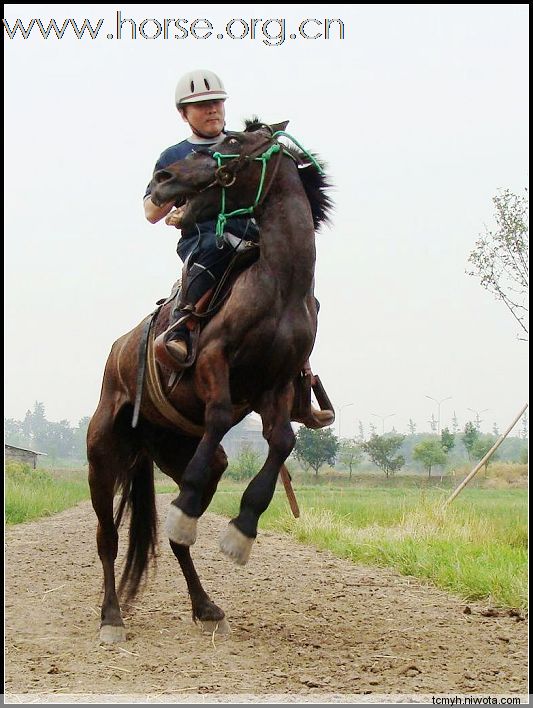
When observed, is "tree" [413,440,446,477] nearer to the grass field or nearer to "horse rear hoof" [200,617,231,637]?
the grass field

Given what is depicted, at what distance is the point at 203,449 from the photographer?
5082 millimetres

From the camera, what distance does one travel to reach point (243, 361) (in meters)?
5.21

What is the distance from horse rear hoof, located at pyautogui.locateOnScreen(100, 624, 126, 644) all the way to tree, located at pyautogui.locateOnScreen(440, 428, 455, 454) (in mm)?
20173

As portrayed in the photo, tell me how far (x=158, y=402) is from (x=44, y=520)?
10.1 metres

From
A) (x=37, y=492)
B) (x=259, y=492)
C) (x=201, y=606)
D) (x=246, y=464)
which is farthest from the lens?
(x=246, y=464)

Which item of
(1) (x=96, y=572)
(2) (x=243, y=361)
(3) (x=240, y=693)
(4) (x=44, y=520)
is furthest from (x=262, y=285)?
(4) (x=44, y=520)

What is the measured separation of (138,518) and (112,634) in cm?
107

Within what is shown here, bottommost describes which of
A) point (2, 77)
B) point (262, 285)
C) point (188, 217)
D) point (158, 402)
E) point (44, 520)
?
point (44, 520)

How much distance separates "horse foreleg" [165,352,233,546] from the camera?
16.1 feet

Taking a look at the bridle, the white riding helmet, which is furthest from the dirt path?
the white riding helmet

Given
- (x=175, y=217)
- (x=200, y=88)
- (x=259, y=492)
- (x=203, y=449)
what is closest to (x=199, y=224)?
(x=175, y=217)

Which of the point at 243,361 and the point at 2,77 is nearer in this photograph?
the point at 243,361

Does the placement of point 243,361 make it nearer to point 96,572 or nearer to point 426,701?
point 426,701

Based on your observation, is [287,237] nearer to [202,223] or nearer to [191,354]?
[202,223]
